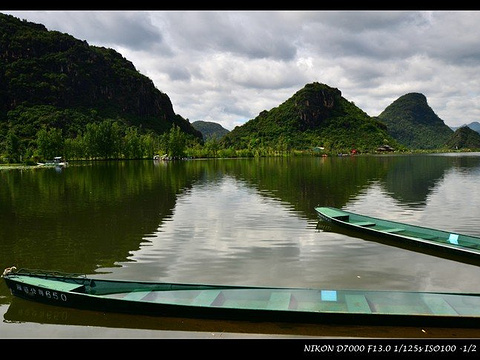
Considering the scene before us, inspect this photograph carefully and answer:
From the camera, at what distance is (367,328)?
12617 millimetres

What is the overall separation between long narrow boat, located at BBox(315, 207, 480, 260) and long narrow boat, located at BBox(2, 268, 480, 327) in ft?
28.7

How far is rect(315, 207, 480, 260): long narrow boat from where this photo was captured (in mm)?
21500

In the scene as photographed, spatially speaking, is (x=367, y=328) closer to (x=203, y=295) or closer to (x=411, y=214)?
(x=203, y=295)

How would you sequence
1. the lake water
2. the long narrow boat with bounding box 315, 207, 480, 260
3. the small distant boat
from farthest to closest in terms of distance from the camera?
the small distant boat < the long narrow boat with bounding box 315, 207, 480, 260 < the lake water

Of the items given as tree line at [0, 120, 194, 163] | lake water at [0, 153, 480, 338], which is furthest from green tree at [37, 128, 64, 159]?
lake water at [0, 153, 480, 338]

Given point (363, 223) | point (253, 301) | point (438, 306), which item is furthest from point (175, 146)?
point (438, 306)

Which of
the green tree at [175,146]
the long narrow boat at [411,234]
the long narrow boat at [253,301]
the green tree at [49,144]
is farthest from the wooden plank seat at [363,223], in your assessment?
the green tree at [175,146]

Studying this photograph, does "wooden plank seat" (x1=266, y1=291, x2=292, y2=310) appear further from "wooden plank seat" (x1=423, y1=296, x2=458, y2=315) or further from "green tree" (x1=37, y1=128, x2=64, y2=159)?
"green tree" (x1=37, y1=128, x2=64, y2=159)

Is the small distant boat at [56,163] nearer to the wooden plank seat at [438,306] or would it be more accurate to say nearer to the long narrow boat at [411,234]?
the long narrow boat at [411,234]

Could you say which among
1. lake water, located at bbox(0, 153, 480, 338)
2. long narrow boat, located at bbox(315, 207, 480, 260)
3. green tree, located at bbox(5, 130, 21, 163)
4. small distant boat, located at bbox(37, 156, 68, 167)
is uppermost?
green tree, located at bbox(5, 130, 21, 163)

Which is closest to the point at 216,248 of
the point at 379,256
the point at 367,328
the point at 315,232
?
the point at 315,232

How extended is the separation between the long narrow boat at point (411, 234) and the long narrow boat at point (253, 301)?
8740 mm
